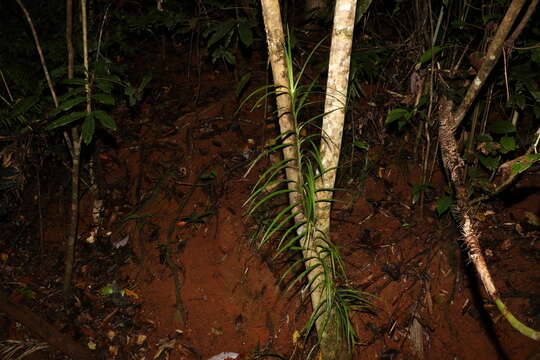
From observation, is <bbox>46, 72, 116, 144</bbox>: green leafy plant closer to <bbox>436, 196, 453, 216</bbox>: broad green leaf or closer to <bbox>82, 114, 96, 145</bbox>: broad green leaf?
<bbox>82, 114, 96, 145</bbox>: broad green leaf

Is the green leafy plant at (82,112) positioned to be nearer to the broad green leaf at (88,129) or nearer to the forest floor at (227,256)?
the broad green leaf at (88,129)

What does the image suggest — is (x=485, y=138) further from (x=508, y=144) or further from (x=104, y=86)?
(x=104, y=86)

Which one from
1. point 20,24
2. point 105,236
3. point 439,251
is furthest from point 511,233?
point 20,24

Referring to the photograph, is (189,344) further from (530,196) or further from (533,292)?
(530,196)

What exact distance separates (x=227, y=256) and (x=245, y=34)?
1.51m

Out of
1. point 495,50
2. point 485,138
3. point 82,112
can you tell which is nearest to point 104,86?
point 82,112

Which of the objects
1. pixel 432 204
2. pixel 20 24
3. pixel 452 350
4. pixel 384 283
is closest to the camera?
pixel 452 350

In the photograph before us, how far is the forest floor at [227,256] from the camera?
2.57 m

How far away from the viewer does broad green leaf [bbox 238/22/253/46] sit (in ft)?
8.86

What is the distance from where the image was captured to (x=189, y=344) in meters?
2.84

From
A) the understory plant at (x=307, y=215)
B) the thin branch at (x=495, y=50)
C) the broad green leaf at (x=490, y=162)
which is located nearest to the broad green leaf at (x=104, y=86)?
the understory plant at (x=307, y=215)

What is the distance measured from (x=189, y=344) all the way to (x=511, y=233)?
7.41 ft

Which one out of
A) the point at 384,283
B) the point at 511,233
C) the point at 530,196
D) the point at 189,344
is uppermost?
the point at 530,196

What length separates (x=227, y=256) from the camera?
2977mm
